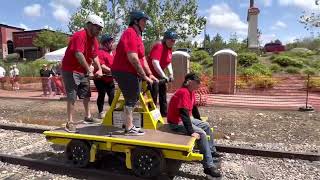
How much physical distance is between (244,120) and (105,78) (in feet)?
14.7

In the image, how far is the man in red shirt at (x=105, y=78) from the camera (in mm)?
6957

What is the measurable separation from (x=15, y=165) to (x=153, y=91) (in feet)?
8.53

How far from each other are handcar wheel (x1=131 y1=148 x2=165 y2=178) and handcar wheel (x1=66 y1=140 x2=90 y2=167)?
2.56 ft

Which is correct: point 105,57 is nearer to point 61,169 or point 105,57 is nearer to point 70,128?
point 70,128

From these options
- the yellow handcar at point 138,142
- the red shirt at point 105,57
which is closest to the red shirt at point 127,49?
the yellow handcar at point 138,142

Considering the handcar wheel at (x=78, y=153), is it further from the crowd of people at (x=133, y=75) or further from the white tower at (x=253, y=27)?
the white tower at (x=253, y=27)

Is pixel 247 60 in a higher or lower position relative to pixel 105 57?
higher

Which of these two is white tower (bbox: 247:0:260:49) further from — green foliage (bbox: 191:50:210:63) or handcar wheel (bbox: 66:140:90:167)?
handcar wheel (bbox: 66:140:90:167)

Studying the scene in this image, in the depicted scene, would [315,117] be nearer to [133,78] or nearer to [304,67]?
[133,78]

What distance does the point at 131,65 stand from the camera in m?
5.07

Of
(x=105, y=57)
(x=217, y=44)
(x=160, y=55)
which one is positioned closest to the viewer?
(x=160, y=55)

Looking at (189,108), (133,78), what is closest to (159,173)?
(189,108)

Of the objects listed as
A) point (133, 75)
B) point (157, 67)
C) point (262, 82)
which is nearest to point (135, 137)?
point (133, 75)

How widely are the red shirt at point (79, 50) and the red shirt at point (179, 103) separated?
1540mm
